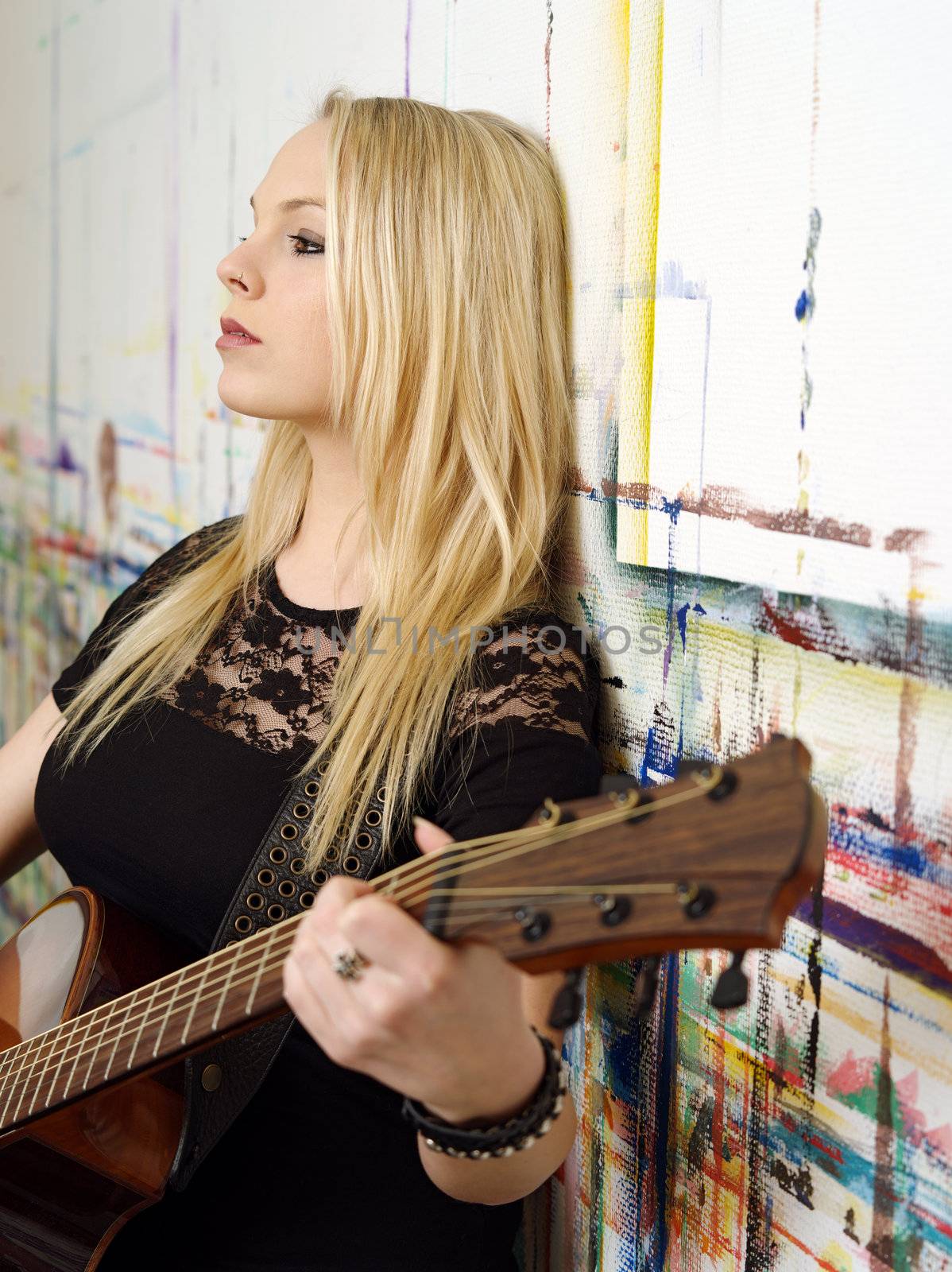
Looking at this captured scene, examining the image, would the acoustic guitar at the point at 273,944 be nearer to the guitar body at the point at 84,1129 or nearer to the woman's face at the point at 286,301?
the guitar body at the point at 84,1129

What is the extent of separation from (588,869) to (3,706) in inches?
91.1

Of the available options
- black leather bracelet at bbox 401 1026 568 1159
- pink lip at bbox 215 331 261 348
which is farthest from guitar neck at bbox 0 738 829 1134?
pink lip at bbox 215 331 261 348

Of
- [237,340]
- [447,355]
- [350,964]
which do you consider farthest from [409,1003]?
[237,340]

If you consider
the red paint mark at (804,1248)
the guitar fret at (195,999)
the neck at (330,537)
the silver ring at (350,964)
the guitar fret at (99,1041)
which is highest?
the neck at (330,537)

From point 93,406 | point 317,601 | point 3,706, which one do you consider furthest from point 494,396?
point 3,706

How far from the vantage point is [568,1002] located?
1.89 feet

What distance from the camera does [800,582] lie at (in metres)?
0.77

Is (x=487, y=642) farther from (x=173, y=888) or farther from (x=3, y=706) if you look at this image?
(x=3, y=706)

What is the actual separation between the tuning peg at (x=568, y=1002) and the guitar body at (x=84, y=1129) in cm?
45

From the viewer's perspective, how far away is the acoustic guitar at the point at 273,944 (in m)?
0.52

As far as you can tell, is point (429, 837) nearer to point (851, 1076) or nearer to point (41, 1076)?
point (851, 1076)

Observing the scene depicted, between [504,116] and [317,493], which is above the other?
[504,116]

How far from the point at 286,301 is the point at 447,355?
0.58ft

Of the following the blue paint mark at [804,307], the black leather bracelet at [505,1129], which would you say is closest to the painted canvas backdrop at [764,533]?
the blue paint mark at [804,307]
